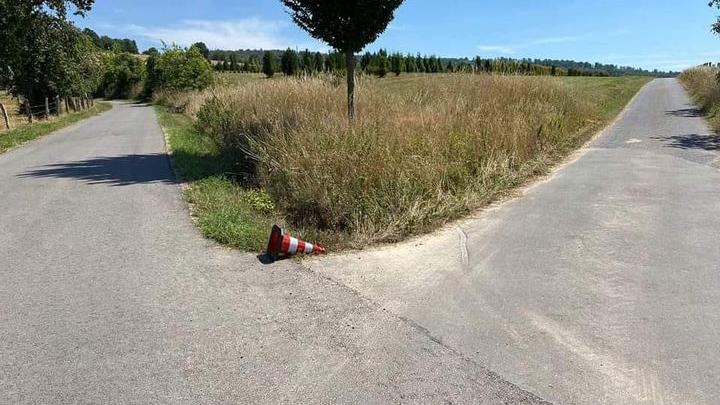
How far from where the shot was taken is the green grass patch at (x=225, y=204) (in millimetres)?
5508

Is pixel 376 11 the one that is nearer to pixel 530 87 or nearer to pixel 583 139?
pixel 530 87

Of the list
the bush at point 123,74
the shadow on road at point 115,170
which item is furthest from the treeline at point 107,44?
the shadow on road at point 115,170

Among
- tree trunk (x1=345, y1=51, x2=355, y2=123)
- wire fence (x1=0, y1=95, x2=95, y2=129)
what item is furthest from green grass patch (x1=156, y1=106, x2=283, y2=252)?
wire fence (x1=0, y1=95, x2=95, y2=129)

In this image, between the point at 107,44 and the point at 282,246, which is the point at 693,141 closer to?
the point at 282,246

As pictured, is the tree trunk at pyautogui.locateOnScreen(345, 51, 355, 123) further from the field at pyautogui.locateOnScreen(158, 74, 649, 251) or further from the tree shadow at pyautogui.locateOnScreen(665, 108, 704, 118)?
the tree shadow at pyautogui.locateOnScreen(665, 108, 704, 118)

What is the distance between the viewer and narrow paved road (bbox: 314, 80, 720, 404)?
303cm

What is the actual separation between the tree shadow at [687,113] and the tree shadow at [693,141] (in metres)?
6.30

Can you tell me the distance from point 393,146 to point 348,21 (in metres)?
3.09

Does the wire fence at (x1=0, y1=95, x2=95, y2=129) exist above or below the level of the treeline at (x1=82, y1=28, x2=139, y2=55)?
below

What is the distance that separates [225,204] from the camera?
Result: 6785mm

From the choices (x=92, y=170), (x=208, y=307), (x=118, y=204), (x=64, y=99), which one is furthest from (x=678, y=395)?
(x=64, y=99)

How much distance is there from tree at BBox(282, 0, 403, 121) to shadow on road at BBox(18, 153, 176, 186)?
143 inches

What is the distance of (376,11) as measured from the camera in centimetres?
908

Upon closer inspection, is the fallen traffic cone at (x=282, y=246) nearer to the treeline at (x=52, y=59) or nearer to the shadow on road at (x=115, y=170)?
the shadow on road at (x=115, y=170)
